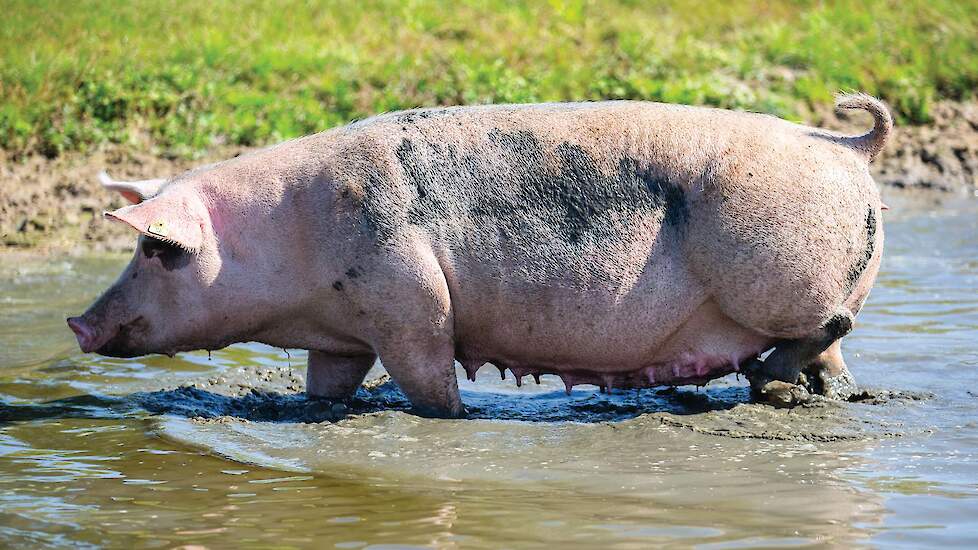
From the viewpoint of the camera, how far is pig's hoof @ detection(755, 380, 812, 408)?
22.3ft

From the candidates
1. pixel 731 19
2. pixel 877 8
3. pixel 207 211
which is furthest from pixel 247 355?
pixel 877 8

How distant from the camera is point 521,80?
490 inches

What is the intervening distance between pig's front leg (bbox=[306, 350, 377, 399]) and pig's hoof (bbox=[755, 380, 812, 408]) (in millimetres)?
1930

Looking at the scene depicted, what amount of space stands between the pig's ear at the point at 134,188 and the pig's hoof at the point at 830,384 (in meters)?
3.30

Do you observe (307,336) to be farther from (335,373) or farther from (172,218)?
(172,218)

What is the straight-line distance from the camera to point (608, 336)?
21.2 ft

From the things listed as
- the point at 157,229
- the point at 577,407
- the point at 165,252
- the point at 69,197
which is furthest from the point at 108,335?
the point at 69,197

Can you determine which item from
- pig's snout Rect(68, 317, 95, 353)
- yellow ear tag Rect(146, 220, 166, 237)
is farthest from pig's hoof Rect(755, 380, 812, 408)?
pig's snout Rect(68, 317, 95, 353)

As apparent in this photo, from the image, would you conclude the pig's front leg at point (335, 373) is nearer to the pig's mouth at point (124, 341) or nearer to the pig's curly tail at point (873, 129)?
the pig's mouth at point (124, 341)

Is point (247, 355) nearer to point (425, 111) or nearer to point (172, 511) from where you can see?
point (425, 111)

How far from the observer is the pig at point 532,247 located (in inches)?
249

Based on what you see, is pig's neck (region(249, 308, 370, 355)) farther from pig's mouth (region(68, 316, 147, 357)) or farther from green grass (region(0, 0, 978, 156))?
green grass (region(0, 0, 978, 156))

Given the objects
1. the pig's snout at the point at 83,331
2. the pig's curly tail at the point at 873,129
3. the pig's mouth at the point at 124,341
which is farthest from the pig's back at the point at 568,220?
the pig's snout at the point at 83,331

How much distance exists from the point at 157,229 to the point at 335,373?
122cm
